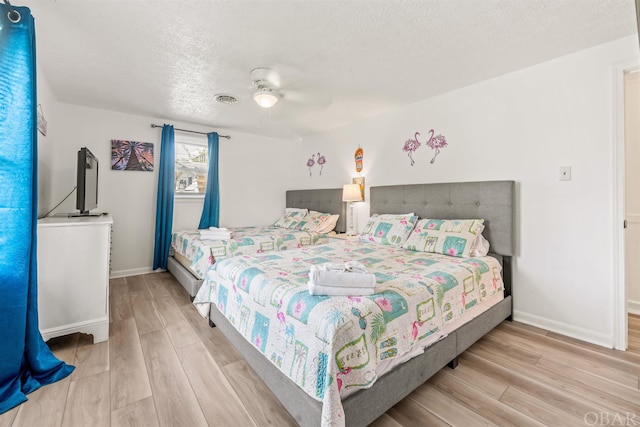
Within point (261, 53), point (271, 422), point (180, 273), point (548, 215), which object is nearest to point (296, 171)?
point (180, 273)

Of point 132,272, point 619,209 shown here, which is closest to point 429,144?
point 619,209

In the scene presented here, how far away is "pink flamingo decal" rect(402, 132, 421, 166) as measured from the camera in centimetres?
329

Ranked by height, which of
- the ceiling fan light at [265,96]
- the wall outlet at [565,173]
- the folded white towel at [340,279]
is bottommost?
the folded white towel at [340,279]

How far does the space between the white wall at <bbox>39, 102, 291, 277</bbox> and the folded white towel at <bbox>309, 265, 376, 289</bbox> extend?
3133mm

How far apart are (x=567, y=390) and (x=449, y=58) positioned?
2450 millimetres

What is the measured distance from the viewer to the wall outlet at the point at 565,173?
7.36 ft

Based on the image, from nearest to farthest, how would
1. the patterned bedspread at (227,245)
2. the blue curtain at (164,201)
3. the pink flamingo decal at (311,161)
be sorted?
the patterned bedspread at (227,245) → the blue curtain at (164,201) → the pink flamingo decal at (311,161)

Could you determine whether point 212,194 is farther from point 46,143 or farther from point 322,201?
point 46,143

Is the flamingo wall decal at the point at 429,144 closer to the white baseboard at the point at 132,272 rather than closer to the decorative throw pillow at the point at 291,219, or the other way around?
the decorative throw pillow at the point at 291,219

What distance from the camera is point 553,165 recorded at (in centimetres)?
232

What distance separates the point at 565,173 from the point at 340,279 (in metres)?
2.20

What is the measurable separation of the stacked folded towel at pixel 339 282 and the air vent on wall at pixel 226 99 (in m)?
2.52

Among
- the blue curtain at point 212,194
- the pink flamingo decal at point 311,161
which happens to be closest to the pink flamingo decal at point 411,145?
the pink flamingo decal at point 311,161

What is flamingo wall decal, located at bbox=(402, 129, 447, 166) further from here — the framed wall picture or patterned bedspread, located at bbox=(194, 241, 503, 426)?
the framed wall picture
